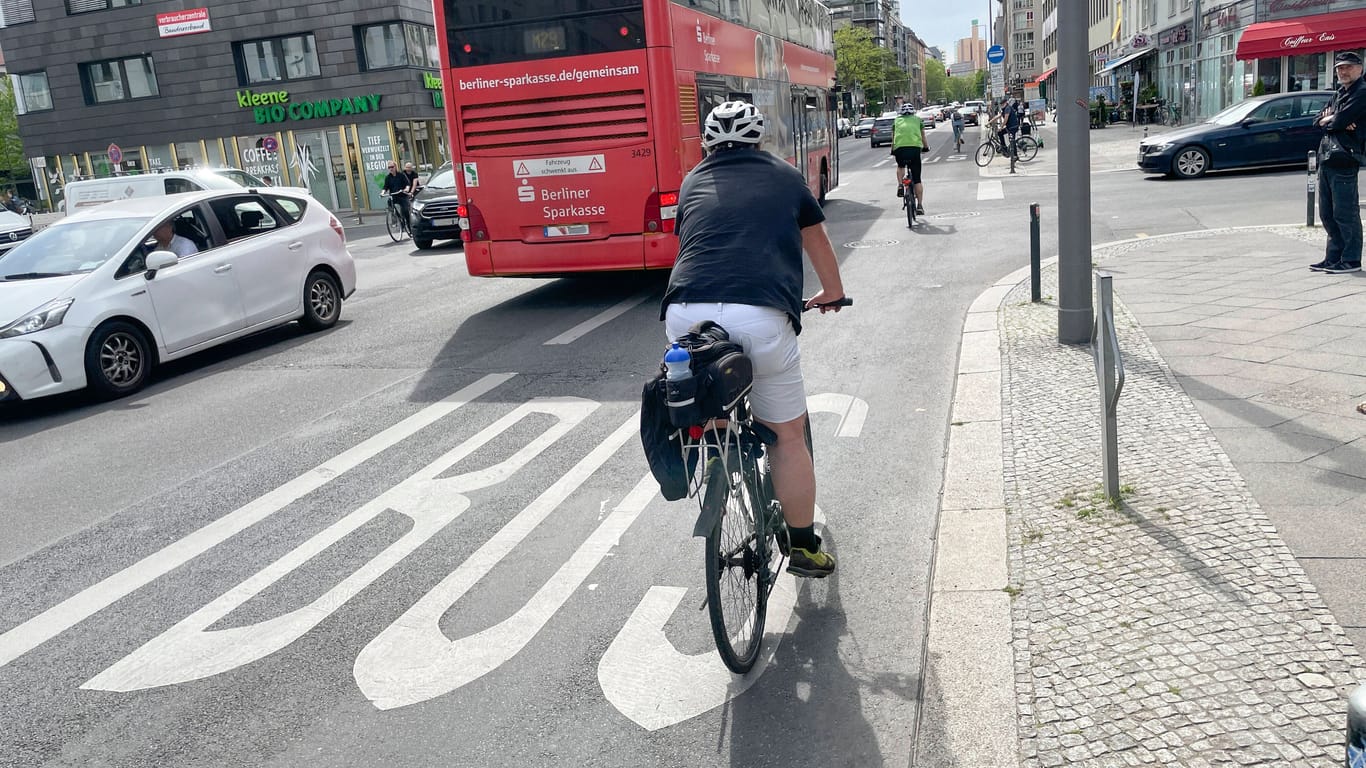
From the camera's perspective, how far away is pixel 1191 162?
69.4 ft

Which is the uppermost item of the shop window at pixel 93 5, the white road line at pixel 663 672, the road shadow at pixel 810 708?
the shop window at pixel 93 5

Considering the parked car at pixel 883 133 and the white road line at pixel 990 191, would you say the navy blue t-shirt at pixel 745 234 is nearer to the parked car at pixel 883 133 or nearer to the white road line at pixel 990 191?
the white road line at pixel 990 191

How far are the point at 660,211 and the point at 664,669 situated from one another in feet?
24.8

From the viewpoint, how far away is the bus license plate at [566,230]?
11148 mm

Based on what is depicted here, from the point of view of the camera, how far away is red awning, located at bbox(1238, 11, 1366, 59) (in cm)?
2805

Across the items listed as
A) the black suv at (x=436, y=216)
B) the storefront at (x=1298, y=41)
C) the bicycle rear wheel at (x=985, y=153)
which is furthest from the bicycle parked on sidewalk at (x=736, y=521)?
the storefront at (x=1298, y=41)

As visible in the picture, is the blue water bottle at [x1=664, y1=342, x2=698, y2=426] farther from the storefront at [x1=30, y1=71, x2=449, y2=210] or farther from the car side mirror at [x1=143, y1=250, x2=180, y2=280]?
the storefront at [x1=30, y1=71, x2=449, y2=210]

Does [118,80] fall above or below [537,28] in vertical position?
above

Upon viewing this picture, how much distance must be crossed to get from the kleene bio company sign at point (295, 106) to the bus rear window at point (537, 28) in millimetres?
31699

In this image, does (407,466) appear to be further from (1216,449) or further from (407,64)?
(407,64)

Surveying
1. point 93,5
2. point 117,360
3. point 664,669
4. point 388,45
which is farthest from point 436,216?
point 93,5

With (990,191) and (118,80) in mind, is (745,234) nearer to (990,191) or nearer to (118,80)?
(990,191)

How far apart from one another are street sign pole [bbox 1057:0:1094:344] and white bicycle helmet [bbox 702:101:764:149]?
4.06 metres

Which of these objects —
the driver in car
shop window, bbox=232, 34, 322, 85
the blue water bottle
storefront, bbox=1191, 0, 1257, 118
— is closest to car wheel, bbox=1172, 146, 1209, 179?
storefront, bbox=1191, 0, 1257, 118
